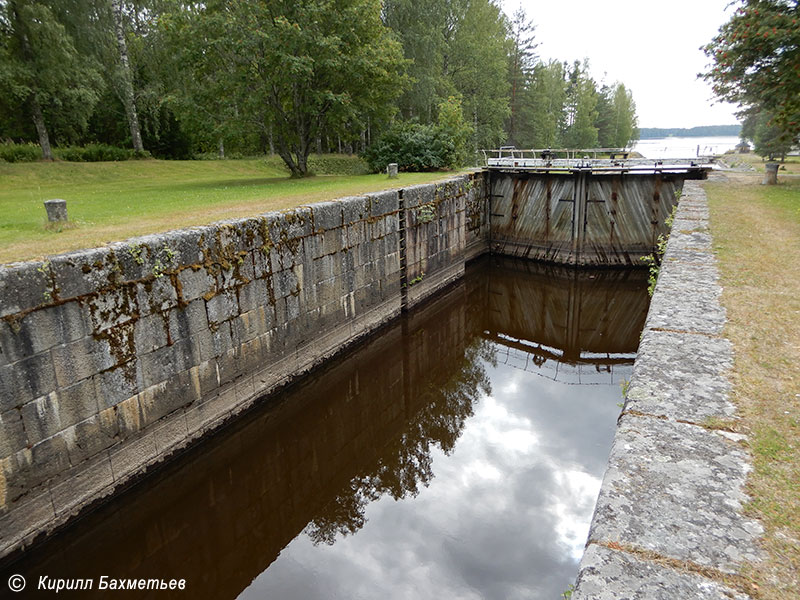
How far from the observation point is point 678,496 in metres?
2.04

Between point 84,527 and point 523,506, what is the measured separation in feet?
16.1

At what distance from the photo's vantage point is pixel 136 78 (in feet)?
84.5

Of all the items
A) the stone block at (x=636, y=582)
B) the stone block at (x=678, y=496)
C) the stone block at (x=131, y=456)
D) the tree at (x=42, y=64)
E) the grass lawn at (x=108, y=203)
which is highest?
the tree at (x=42, y=64)

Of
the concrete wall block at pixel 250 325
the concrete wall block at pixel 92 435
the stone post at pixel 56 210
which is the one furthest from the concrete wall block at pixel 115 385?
the stone post at pixel 56 210

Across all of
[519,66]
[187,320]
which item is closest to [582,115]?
[519,66]

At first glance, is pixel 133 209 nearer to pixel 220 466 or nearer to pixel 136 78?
pixel 220 466

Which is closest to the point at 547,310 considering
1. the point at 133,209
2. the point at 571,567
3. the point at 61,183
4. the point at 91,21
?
the point at 571,567

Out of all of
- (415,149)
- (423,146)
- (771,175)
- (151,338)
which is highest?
(423,146)

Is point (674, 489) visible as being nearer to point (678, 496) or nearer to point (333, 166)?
point (678, 496)

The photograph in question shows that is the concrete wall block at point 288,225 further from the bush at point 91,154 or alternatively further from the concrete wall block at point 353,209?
the bush at point 91,154

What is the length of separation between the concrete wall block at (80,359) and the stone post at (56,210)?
2779mm

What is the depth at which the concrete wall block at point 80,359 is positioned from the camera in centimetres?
516

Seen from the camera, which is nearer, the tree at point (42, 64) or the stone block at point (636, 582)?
the stone block at point (636, 582)

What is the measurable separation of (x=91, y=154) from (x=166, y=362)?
20.4 m
